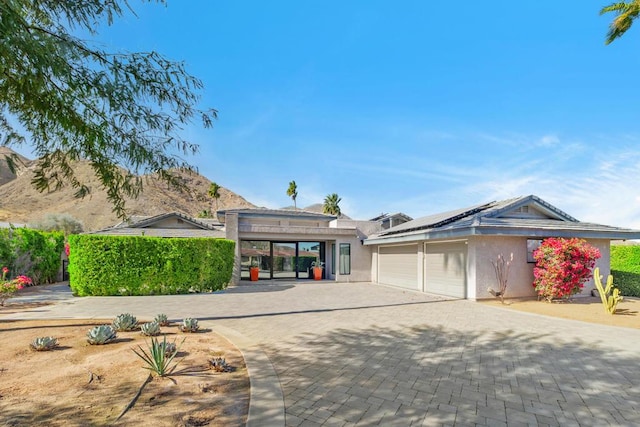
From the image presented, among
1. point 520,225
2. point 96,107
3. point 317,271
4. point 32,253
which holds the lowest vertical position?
point 317,271

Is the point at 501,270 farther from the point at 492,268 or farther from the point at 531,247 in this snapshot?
the point at 531,247

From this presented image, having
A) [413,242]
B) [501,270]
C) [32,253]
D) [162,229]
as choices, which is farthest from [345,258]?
[32,253]

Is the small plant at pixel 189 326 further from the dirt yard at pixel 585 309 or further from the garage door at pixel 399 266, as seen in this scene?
the garage door at pixel 399 266

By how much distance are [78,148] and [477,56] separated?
45.5 ft

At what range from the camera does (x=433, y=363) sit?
5453 millimetres

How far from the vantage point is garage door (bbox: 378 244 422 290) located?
17016 mm

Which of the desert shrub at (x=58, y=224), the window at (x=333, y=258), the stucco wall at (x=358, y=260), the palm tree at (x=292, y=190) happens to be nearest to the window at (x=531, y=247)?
the stucco wall at (x=358, y=260)

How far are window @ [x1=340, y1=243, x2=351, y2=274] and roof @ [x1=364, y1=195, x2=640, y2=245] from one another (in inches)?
169

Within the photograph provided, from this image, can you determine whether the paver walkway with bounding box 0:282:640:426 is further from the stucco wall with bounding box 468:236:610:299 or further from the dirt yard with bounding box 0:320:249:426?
the stucco wall with bounding box 468:236:610:299

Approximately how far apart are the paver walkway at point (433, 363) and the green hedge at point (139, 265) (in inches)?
114

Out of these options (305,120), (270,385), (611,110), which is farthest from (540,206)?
(270,385)

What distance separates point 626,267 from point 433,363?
809 inches

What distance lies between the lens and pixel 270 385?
14.1ft

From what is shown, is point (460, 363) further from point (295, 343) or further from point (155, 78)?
point (155, 78)
